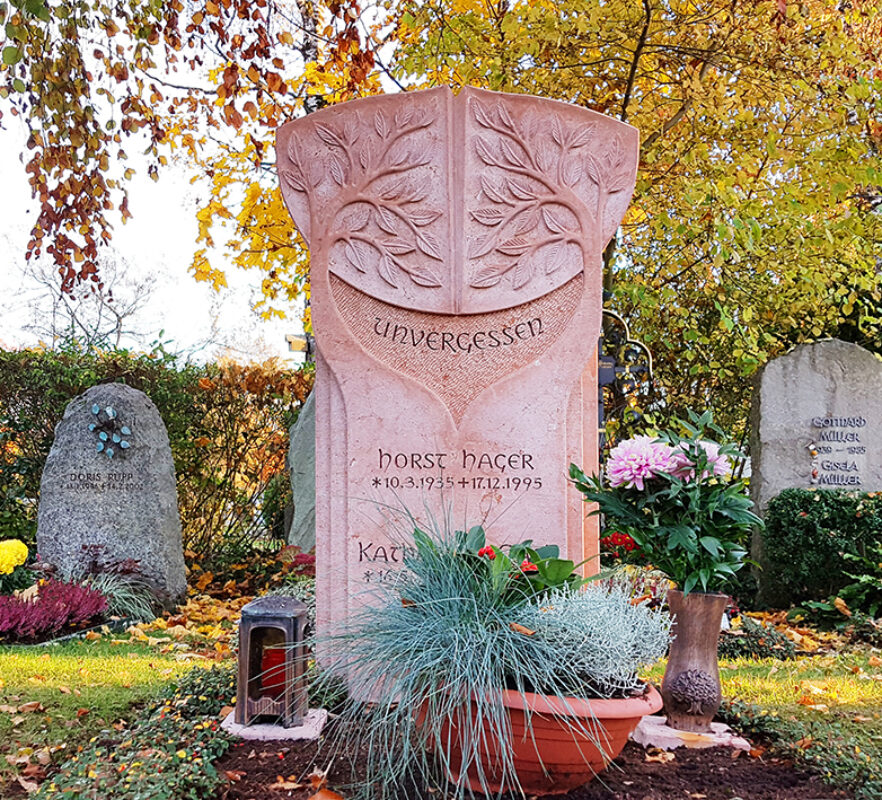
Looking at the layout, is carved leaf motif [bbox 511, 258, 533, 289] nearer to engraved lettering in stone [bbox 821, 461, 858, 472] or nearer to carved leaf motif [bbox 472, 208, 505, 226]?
carved leaf motif [bbox 472, 208, 505, 226]

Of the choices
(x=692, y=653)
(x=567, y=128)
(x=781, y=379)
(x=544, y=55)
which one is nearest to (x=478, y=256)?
(x=567, y=128)

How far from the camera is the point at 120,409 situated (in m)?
7.38

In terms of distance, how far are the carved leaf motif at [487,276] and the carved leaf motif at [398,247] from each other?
1.14 ft

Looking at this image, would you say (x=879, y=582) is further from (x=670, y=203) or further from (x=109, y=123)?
(x=109, y=123)

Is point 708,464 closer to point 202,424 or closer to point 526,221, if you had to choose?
point 526,221

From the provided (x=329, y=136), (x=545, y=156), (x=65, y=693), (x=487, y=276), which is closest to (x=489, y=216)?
(x=487, y=276)

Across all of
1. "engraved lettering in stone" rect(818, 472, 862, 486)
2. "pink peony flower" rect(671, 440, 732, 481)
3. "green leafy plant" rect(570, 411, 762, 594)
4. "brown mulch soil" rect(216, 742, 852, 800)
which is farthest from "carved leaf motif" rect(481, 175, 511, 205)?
"engraved lettering in stone" rect(818, 472, 862, 486)

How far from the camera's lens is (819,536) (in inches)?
282

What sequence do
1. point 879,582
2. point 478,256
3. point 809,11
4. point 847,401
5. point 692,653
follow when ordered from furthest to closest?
1. point 847,401
2. point 809,11
3. point 879,582
4. point 478,256
5. point 692,653

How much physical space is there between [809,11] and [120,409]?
22.0 ft

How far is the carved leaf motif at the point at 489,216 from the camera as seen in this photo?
14.3 ft

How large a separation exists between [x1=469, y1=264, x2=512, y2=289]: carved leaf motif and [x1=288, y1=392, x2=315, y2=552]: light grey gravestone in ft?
13.2

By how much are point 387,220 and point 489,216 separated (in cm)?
51

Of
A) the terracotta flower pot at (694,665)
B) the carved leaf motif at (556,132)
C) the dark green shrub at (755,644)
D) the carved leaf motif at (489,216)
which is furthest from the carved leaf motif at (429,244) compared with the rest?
the dark green shrub at (755,644)
